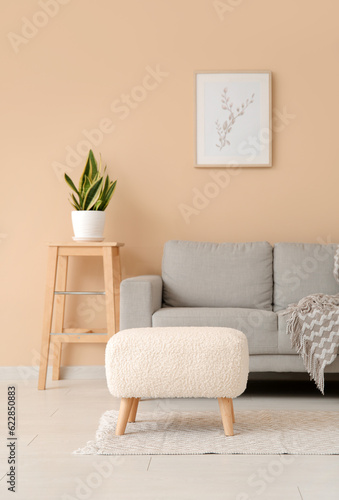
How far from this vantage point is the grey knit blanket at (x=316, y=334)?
2971mm

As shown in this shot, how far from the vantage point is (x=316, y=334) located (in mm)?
3004

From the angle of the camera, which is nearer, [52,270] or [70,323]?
Answer: [52,270]

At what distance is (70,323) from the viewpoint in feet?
12.6

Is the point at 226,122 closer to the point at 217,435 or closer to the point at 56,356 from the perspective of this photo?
the point at 56,356

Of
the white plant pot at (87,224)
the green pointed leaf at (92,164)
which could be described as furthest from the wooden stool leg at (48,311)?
the green pointed leaf at (92,164)

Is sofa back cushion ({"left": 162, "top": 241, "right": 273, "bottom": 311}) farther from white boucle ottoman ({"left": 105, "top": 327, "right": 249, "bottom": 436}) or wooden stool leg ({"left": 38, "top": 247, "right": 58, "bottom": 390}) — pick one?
white boucle ottoman ({"left": 105, "top": 327, "right": 249, "bottom": 436})

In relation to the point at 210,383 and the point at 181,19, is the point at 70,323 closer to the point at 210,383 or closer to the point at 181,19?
the point at 210,383

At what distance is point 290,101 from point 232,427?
222 cm

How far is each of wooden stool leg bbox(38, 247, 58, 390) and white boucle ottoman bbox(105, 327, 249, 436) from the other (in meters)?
1.21

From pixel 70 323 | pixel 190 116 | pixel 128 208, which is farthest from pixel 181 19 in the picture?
pixel 70 323

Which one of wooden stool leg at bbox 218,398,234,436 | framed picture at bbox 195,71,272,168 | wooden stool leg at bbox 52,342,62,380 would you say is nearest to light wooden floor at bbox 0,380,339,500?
wooden stool leg at bbox 218,398,234,436

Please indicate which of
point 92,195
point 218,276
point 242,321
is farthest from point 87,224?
point 242,321

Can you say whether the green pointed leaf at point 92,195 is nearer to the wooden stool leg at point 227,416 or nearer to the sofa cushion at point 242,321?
the sofa cushion at point 242,321

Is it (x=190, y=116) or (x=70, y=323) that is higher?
(x=190, y=116)
